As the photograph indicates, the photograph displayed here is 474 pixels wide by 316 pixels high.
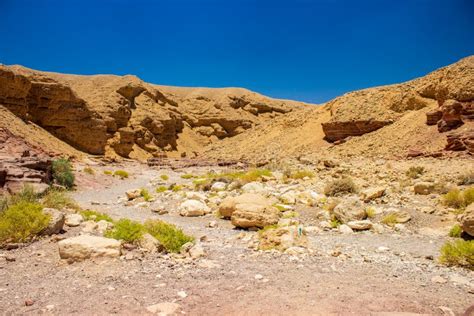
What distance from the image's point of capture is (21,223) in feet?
20.6

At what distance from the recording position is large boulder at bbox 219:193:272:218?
27.8 ft

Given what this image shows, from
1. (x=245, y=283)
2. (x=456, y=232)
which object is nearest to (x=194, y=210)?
(x=245, y=283)

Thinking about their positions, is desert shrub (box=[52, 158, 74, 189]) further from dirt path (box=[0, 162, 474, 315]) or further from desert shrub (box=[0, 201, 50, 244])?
dirt path (box=[0, 162, 474, 315])

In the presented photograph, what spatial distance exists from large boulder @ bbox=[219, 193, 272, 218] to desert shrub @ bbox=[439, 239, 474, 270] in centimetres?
396

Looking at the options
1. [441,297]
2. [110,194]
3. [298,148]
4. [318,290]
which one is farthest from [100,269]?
[298,148]

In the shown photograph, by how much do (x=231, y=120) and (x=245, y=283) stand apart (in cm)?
5680

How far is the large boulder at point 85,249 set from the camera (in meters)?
5.21

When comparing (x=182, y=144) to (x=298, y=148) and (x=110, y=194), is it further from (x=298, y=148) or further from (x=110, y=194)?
(x=110, y=194)

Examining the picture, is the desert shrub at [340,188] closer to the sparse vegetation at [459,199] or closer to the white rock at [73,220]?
the sparse vegetation at [459,199]

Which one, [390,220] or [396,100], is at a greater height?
[396,100]

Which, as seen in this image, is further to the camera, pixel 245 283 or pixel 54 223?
pixel 54 223

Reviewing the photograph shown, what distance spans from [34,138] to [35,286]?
31.0 meters

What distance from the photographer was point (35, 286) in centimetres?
446

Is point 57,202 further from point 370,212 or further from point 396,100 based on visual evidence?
point 396,100
